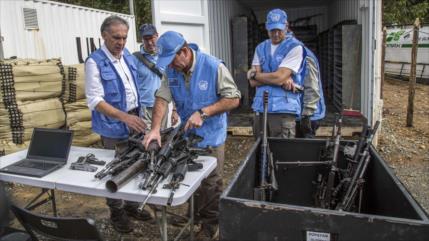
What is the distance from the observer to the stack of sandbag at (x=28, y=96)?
Answer: 4.94m

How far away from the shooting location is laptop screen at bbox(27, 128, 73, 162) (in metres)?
2.75

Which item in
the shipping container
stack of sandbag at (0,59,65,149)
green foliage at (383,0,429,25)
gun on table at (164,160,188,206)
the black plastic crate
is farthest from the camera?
green foliage at (383,0,429,25)

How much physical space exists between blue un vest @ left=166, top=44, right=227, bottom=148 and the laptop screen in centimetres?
83

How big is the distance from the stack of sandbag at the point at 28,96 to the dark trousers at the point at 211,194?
294cm

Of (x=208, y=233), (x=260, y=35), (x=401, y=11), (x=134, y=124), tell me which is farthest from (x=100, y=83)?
(x=401, y=11)

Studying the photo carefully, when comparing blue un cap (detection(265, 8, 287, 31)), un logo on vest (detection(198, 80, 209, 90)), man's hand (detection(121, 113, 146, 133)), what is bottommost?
man's hand (detection(121, 113, 146, 133))

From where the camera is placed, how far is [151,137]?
105 inches

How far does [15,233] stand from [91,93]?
4.90 ft

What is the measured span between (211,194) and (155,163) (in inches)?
38.2

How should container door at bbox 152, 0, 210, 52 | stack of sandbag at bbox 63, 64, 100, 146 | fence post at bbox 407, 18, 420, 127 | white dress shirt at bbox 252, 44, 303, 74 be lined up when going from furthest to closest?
fence post at bbox 407, 18, 420, 127 → stack of sandbag at bbox 63, 64, 100, 146 → container door at bbox 152, 0, 210, 52 → white dress shirt at bbox 252, 44, 303, 74

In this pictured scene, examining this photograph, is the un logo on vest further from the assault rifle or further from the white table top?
the assault rifle

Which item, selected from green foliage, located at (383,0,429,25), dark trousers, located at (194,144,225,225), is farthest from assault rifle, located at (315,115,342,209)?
green foliage, located at (383,0,429,25)

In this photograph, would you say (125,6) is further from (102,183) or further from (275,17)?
(102,183)

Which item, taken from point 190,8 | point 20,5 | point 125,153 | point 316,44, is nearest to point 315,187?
point 125,153
